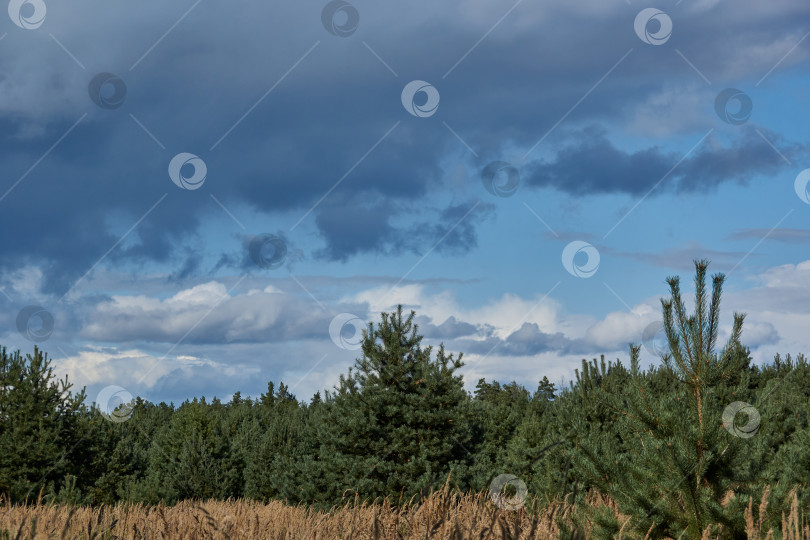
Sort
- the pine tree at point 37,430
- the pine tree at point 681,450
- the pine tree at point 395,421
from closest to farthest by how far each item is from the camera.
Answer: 1. the pine tree at point 681,450
2. the pine tree at point 395,421
3. the pine tree at point 37,430

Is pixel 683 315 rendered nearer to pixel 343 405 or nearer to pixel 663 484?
pixel 663 484

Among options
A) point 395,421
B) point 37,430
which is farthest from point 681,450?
point 37,430

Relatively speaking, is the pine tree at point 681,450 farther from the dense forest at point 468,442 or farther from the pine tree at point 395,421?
the pine tree at point 395,421

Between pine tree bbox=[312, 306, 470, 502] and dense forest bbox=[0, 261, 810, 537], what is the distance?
0.04 meters

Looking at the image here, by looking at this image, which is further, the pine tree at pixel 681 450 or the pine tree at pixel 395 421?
the pine tree at pixel 395 421

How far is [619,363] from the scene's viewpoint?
75.7 feet

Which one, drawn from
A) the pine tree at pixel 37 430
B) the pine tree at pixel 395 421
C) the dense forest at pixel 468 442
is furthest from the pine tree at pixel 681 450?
the pine tree at pixel 37 430

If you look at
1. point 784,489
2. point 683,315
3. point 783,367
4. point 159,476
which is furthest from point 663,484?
point 783,367

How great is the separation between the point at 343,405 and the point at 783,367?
2533cm

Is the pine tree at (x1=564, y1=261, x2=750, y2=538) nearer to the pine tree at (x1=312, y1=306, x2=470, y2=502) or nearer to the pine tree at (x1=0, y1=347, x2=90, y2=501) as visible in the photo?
the pine tree at (x1=312, y1=306, x2=470, y2=502)

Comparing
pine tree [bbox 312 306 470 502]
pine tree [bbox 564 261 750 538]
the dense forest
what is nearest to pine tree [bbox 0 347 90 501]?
the dense forest

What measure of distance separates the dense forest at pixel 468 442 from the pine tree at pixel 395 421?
4cm

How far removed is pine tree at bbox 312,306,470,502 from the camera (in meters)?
14.6

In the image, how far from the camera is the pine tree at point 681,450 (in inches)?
227
